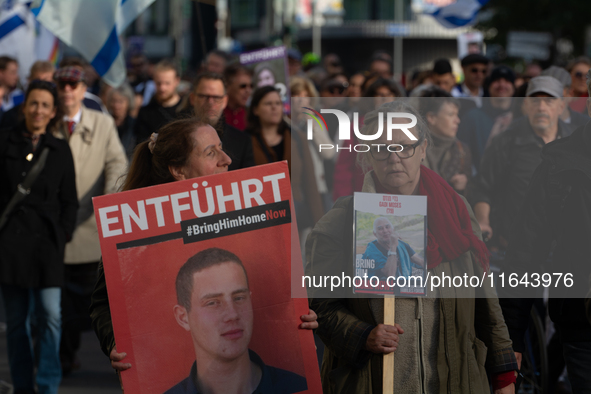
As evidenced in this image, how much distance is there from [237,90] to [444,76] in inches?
99.8

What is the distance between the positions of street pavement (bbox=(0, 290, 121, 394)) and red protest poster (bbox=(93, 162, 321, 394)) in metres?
3.26

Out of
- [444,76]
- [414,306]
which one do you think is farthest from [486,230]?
[444,76]

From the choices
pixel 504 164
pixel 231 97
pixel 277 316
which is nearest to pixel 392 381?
pixel 277 316

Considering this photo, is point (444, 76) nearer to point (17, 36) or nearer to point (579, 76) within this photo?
point (579, 76)

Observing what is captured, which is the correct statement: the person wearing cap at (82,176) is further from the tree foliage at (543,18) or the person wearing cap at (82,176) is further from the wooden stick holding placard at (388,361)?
the tree foliage at (543,18)

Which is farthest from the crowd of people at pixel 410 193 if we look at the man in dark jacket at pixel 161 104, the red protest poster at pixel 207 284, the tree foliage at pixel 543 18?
the tree foliage at pixel 543 18

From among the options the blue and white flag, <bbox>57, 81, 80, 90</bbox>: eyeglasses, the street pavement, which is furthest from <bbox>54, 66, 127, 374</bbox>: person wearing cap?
the blue and white flag

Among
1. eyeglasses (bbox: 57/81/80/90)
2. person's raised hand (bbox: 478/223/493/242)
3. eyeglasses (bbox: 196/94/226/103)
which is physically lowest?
person's raised hand (bbox: 478/223/493/242)

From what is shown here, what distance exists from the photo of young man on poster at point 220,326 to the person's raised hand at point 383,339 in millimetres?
363

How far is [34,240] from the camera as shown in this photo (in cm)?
563

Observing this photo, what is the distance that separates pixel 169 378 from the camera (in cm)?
294

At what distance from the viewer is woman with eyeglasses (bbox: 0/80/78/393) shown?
5.55 m

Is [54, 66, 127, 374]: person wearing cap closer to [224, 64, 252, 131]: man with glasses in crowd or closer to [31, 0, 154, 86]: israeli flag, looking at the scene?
[31, 0, 154, 86]: israeli flag

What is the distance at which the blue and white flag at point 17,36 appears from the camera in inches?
459
